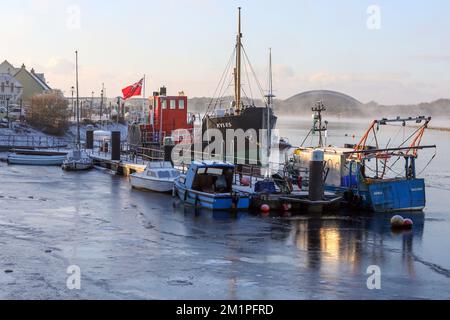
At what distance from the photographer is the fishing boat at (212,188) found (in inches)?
1385

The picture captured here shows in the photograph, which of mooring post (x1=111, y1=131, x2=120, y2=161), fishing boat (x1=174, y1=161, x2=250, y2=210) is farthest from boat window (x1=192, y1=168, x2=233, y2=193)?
mooring post (x1=111, y1=131, x2=120, y2=161)

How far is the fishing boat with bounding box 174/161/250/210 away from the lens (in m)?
35.2

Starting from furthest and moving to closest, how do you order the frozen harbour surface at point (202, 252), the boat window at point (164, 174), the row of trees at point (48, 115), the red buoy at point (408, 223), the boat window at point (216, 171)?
the row of trees at point (48, 115)
the boat window at point (164, 174)
the boat window at point (216, 171)
the red buoy at point (408, 223)
the frozen harbour surface at point (202, 252)

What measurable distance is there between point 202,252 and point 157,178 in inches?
741

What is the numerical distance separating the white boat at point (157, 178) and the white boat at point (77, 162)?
46.9 ft

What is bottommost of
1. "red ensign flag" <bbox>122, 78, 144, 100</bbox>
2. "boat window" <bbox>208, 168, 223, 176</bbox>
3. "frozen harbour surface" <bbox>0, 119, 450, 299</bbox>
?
"frozen harbour surface" <bbox>0, 119, 450, 299</bbox>

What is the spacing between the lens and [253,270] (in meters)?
22.2

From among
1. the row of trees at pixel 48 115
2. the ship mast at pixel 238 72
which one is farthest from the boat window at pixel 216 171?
the row of trees at pixel 48 115

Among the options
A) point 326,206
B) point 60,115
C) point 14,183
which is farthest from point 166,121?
point 60,115

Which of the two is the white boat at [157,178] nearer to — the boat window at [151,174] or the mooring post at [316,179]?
the boat window at [151,174]

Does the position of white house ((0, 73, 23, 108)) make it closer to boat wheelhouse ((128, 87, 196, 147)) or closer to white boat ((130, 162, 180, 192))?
boat wheelhouse ((128, 87, 196, 147))

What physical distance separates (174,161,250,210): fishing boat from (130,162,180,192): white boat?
401cm
